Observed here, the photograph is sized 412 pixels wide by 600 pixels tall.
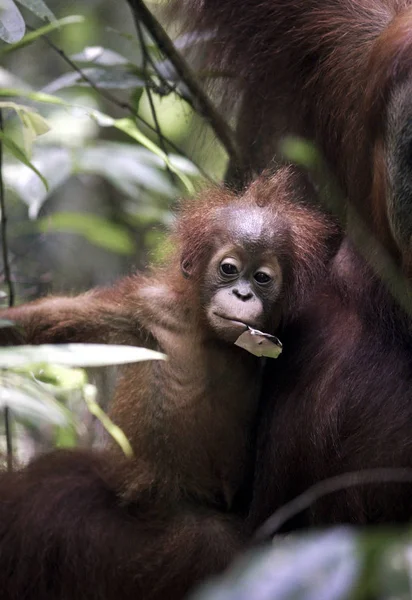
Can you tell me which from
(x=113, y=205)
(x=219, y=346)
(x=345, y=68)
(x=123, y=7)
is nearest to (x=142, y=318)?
(x=219, y=346)

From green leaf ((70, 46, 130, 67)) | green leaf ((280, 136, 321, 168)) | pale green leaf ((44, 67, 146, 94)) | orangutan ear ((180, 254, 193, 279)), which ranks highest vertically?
green leaf ((70, 46, 130, 67))

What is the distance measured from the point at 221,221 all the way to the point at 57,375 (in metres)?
0.77

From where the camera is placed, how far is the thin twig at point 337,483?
2.19m

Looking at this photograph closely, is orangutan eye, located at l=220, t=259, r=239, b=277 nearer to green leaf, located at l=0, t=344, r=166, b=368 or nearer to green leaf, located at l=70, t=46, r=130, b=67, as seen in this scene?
green leaf, located at l=0, t=344, r=166, b=368

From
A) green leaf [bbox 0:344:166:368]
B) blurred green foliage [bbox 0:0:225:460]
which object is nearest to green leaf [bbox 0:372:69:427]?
blurred green foliage [bbox 0:0:225:460]

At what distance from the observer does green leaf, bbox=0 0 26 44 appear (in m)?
2.33

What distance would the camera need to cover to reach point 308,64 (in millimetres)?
2768

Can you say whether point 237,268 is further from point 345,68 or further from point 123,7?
point 123,7

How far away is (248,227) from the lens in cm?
242

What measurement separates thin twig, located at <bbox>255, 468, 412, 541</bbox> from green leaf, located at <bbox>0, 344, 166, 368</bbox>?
728mm

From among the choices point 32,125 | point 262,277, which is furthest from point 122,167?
point 262,277

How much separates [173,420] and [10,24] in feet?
3.75

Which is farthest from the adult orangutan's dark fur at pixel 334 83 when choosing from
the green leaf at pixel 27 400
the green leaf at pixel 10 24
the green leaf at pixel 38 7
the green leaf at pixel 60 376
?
the green leaf at pixel 27 400

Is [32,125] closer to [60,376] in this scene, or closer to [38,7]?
[38,7]
